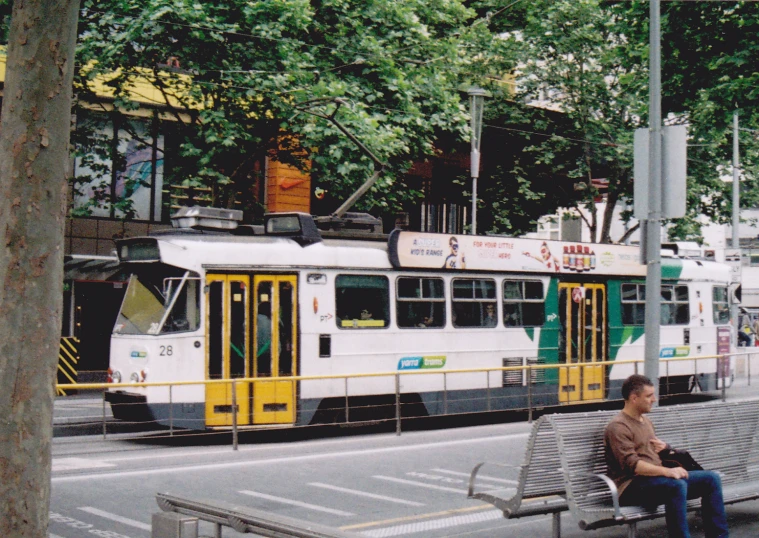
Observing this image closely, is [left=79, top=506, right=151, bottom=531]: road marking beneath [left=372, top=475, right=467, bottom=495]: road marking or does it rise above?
above

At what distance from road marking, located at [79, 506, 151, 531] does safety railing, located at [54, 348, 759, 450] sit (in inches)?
168

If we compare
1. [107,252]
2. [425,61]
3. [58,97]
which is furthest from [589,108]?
[58,97]

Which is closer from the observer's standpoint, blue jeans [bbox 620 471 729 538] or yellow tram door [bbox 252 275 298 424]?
blue jeans [bbox 620 471 729 538]

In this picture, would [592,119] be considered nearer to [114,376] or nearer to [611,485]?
[114,376]

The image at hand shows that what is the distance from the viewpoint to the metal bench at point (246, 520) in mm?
5611

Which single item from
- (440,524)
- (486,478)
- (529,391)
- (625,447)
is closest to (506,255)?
(529,391)

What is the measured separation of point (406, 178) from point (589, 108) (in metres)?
Answer: 5.97

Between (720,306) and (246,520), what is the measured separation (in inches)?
754

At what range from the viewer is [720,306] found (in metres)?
23.5

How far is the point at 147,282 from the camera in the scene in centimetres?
1555

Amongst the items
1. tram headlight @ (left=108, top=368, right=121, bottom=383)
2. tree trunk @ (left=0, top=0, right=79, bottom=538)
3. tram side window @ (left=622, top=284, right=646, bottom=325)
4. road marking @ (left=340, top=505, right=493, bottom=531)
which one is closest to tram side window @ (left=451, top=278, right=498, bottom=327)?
tram side window @ (left=622, top=284, right=646, bottom=325)

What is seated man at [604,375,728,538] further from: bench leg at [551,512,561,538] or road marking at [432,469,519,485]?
road marking at [432,469,519,485]

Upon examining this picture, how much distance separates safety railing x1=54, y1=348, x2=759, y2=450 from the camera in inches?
561

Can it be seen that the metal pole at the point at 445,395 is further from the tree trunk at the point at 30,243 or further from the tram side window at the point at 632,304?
the tree trunk at the point at 30,243
